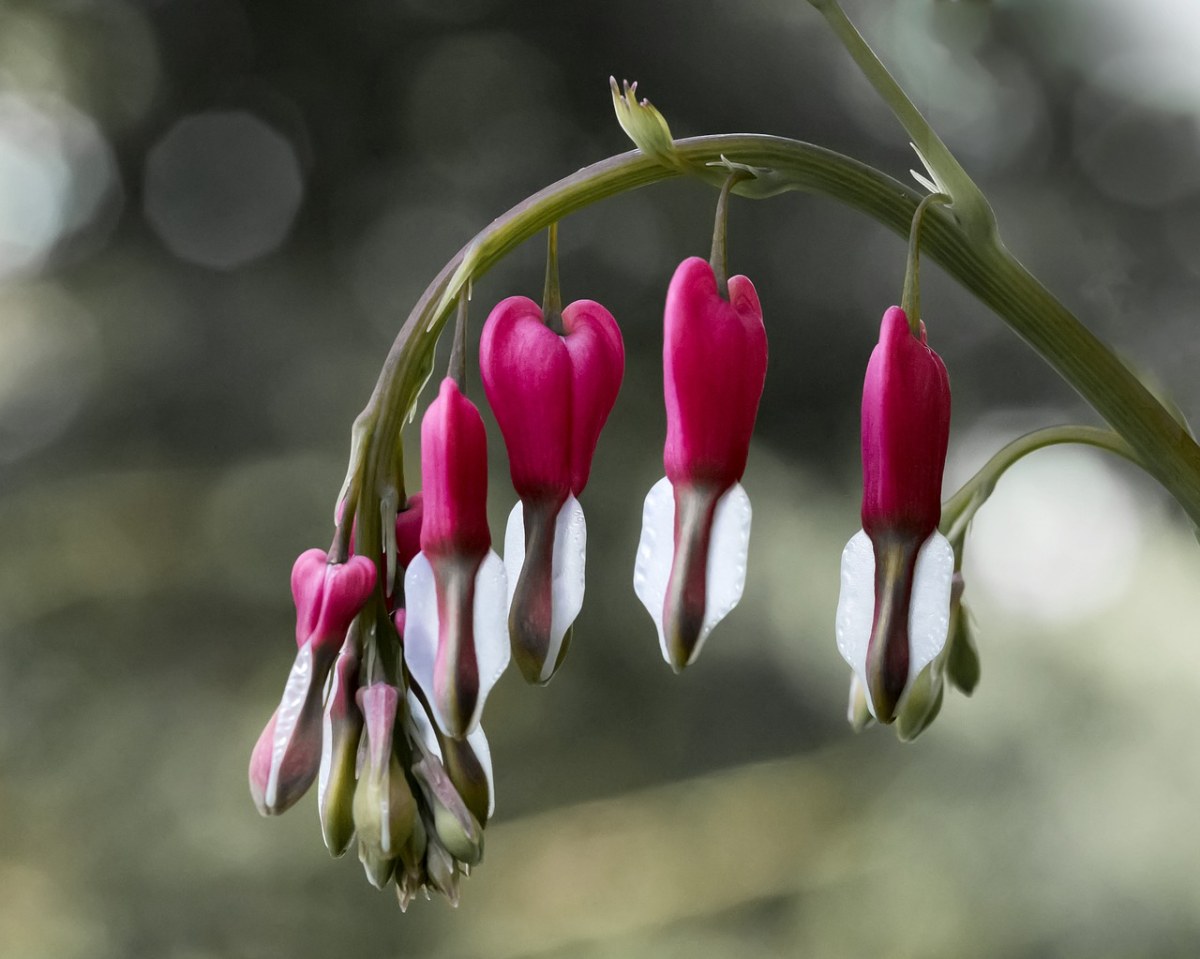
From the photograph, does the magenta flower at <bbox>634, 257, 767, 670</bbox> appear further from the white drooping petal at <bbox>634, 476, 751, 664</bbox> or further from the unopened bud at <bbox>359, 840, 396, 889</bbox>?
the unopened bud at <bbox>359, 840, 396, 889</bbox>

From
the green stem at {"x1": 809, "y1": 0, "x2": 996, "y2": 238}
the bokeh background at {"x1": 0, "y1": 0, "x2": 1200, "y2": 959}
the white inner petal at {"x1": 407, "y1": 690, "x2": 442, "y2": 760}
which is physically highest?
the green stem at {"x1": 809, "y1": 0, "x2": 996, "y2": 238}

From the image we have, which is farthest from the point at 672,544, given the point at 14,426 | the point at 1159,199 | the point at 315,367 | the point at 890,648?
the point at 1159,199

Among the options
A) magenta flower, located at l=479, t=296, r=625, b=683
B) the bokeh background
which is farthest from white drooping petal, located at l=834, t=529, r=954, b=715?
the bokeh background

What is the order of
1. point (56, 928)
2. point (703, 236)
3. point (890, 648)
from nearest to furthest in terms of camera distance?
point (890, 648) < point (56, 928) < point (703, 236)

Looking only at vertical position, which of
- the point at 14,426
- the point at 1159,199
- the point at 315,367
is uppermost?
the point at 1159,199

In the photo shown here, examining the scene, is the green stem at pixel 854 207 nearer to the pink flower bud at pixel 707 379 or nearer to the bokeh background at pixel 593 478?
the pink flower bud at pixel 707 379

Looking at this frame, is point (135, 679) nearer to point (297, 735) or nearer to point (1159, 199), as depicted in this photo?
point (297, 735)
